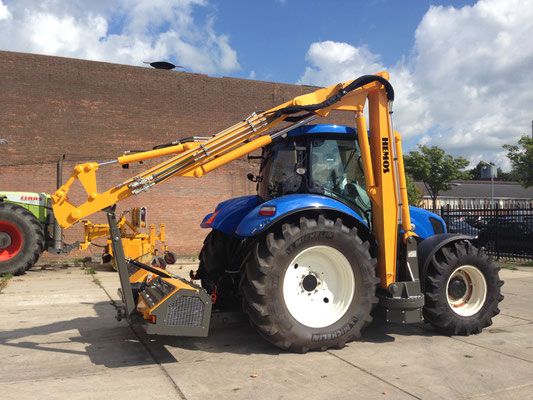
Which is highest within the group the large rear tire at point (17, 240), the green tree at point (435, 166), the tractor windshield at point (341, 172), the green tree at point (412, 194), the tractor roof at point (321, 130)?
the green tree at point (435, 166)

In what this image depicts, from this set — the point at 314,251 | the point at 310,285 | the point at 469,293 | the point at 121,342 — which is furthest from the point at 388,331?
the point at 121,342

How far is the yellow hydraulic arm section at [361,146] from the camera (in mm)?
4789

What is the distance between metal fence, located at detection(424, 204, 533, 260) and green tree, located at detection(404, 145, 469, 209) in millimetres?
19975

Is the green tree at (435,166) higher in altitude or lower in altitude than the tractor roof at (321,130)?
higher

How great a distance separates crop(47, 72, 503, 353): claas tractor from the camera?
14.6ft

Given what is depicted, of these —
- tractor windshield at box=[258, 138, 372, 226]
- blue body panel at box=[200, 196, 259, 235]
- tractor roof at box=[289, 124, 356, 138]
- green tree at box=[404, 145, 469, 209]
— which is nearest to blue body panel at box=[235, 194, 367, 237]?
tractor windshield at box=[258, 138, 372, 226]

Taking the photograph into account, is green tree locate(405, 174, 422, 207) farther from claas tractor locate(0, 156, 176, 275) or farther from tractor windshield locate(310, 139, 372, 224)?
tractor windshield locate(310, 139, 372, 224)

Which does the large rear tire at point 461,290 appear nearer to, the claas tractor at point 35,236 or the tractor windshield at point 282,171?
the tractor windshield at point 282,171

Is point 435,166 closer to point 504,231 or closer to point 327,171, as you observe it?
point 504,231

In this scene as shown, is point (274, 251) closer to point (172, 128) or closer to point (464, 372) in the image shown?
point (464, 372)

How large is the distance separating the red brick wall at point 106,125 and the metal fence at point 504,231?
8517mm

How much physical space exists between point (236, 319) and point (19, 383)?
82.2 inches

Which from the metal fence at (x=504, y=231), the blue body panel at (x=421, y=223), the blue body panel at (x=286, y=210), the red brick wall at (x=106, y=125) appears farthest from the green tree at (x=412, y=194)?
the blue body panel at (x=286, y=210)

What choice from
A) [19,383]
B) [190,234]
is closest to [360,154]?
[19,383]
